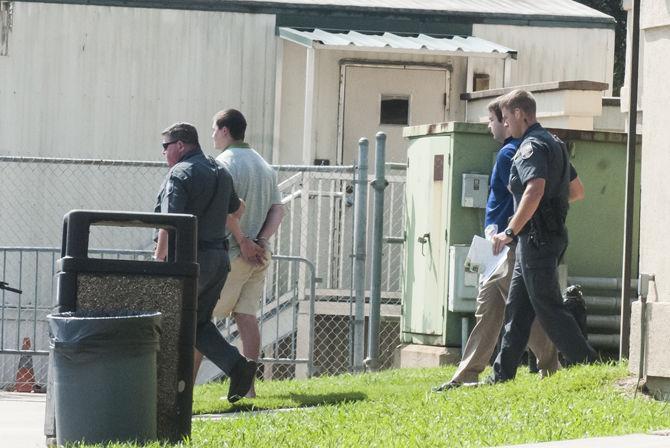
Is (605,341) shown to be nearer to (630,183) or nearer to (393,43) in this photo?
(630,183)

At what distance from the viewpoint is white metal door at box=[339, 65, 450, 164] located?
1702 centimetres

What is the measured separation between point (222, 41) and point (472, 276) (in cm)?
634

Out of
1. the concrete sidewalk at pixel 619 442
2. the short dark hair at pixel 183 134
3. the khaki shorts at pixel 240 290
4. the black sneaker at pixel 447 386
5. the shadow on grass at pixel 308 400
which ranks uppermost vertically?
the short dark hair at pixel 183 134

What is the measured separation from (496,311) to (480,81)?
865 centimetres

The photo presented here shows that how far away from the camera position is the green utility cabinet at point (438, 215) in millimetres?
11461

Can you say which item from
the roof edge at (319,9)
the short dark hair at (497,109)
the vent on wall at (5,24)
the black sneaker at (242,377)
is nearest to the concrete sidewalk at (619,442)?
the black sneaker at (242,377)

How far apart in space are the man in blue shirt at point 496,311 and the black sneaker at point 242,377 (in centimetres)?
117

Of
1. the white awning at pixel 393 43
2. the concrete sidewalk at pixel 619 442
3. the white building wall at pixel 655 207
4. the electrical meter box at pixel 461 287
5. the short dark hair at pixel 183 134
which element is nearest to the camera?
the concrete sidewalk at pixel 619 442

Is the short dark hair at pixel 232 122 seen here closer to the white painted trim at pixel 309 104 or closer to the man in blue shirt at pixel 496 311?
the man in blue shirt at pixel 496 311

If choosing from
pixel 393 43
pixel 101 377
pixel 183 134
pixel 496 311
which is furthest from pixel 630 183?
pixel 393 43

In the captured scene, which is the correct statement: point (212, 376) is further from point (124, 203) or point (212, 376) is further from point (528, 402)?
point (528, 402)

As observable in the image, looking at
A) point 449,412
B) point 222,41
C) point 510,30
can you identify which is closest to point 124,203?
point 222,41

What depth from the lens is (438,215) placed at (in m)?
11.7

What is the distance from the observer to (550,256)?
27.8 ft
